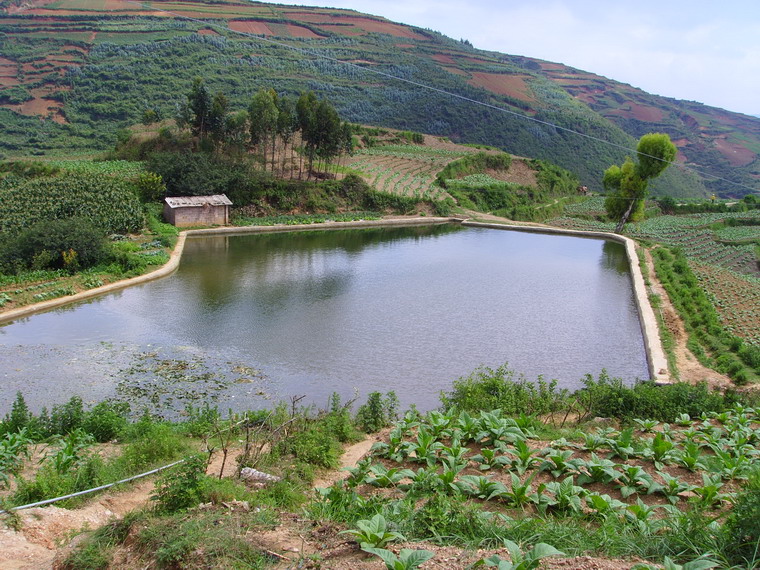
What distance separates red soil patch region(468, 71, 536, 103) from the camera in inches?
2739

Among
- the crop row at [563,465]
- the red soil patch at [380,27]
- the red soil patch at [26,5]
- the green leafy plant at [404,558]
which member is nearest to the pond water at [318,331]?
the crop row at [563,465]

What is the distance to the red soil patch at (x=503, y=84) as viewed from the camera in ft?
228

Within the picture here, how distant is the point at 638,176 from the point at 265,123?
19.1 m

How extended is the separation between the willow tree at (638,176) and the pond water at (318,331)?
954cm

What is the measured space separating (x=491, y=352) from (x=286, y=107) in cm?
2265

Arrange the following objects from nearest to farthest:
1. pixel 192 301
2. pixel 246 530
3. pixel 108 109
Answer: pixel 246 530 → pixel 192 301 → pixel 108 109

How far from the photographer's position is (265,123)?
30.8 m

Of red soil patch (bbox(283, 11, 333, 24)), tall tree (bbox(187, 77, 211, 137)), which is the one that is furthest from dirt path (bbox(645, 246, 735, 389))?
red soil patch (bbox(283, 11, 333, 24))

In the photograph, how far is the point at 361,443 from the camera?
351 inches

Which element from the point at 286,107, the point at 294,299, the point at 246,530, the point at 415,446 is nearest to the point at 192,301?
the point at 294,299

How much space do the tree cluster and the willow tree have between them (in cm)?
1463

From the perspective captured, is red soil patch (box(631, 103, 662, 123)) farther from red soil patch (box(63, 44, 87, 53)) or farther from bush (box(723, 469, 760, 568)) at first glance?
bush (box(723, 469, 760, 568))

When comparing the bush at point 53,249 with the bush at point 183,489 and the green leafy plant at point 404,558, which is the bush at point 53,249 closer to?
the bush at point 183,489

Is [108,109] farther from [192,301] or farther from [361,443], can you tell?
[361,443]
